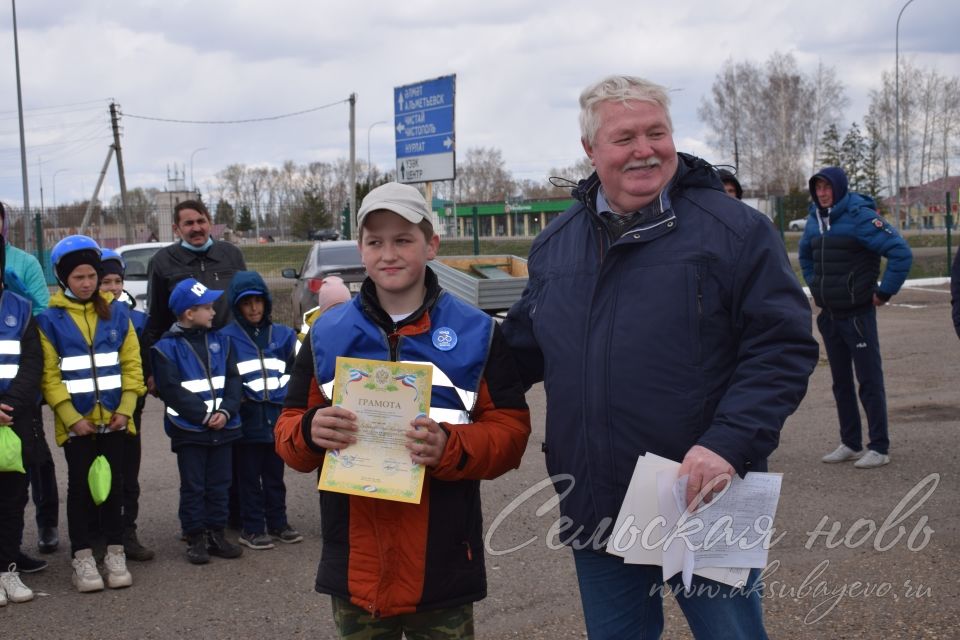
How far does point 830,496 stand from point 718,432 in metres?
4.21

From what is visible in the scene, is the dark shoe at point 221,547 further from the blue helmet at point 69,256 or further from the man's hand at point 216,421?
the blue helmet at point 69,256

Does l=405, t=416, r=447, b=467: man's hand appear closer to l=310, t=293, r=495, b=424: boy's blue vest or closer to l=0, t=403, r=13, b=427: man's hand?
l=310, t=293, r=495, b=424: boy's blue vest

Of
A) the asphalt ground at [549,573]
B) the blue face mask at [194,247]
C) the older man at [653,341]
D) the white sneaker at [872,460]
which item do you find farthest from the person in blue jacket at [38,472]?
the white sneaker at [872,460]

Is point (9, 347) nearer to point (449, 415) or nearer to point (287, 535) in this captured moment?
point (287, 535)

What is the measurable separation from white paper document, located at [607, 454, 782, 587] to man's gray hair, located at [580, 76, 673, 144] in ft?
3.19

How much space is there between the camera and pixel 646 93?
289cm

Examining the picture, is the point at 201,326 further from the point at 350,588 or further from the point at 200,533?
the point at 350,588

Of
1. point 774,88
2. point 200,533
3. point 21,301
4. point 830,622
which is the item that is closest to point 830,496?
point 830,622

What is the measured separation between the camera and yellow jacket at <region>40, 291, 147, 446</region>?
5.38 metres

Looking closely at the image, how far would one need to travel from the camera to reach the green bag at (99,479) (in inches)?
213

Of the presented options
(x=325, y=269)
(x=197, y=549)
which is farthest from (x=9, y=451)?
(x=325, y=269)

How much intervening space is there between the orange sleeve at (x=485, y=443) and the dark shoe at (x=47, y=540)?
13.2 feet

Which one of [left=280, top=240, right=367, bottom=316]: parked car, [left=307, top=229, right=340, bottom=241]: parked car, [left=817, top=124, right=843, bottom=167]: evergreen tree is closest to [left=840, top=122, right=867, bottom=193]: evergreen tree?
[left=817, top=124, right=843, bottom=167]: evergreen tree

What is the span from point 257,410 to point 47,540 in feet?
4.76
